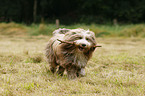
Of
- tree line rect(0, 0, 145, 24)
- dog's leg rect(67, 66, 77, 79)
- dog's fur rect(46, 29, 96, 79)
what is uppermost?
tree line rect(0, 0, 145, 24)

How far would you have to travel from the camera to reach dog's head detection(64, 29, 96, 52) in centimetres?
357

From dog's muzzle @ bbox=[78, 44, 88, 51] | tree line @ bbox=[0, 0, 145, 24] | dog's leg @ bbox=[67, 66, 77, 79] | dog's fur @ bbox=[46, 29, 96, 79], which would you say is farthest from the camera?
tree line @ bbox=[0, 0, 145, 24]

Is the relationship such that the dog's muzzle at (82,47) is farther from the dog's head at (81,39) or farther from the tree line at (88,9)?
the tree line at (88,9)

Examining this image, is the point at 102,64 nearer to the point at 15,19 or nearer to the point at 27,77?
the point at 27,77

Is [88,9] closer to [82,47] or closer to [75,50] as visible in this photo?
[75,50]

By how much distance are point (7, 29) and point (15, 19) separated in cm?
519

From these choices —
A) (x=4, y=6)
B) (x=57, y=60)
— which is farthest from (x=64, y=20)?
(x=57, y=60)

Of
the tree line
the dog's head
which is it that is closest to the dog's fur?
the dog's head

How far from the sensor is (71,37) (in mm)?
3803

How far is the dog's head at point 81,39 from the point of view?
11.7 feet

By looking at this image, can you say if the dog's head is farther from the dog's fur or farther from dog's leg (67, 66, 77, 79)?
dog's leg (67, 66, 77, 79)

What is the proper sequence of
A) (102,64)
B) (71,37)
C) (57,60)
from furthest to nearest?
(102,64) → (57,60) → (71,37)

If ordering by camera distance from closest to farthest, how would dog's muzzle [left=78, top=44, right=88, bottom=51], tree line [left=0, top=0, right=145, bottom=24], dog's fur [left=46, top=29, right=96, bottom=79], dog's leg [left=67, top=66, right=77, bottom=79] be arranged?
1. dog's muzzle [left=78, top=44, right=88, bottom=51]
2. dog's fur [left=46, top=29, right=96, bottom=79]
3. dog's leg [left=67, top=66, right=77, bottom=79]
4. tree line [left=0, top=0, right=145, bottom=24]

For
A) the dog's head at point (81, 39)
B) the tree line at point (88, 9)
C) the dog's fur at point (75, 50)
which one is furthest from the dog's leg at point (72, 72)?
the tree line at point (88, 9)
